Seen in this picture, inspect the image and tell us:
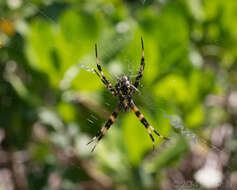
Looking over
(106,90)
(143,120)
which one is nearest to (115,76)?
(106,90)

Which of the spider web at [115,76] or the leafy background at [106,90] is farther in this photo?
the leafy background at [106,90]

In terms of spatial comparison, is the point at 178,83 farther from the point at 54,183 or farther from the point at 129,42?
the point at 54,183

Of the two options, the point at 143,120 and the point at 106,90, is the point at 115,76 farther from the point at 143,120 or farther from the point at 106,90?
the point at 143,120

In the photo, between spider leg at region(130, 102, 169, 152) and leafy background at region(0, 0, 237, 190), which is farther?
leafy background at region(0, 0, 237, 190)

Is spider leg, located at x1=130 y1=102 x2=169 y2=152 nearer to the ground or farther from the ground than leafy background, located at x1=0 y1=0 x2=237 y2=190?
nearer to the ground

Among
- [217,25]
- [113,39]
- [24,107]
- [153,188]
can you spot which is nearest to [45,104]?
[24,107]

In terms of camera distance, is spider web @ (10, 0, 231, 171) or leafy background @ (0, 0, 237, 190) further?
leafy background @ (0, 0, 237, 190)

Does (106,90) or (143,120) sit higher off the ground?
(106,90)

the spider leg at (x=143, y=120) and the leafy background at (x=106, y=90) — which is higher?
the leafy background at (x=106, y=90)
